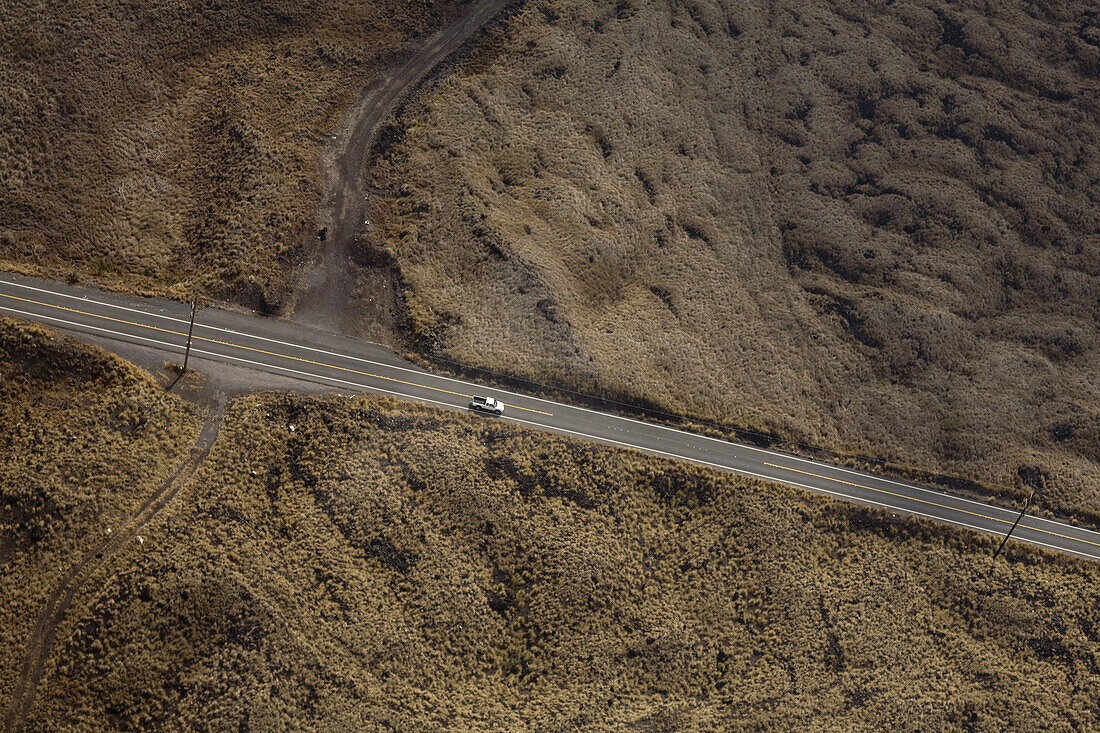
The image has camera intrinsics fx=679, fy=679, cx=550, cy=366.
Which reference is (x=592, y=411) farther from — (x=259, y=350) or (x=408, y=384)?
(x=259, y=350)

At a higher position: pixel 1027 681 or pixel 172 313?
pixel 172 313

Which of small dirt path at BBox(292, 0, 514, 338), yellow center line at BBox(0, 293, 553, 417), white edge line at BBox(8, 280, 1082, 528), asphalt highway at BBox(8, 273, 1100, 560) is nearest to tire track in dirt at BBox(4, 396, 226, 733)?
yellow center line at BBox(0, 293, 553, 417)

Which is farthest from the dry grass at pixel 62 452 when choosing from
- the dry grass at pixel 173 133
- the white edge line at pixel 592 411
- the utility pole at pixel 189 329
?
the dry grass at pixel 173 133

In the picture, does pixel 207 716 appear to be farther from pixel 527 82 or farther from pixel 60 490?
pixel 527 82

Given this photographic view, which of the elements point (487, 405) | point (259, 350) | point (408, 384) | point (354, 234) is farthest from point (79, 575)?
point (354, 234)

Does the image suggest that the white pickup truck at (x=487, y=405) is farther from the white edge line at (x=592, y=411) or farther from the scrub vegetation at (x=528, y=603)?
the white edge line at (x=592, y=411)

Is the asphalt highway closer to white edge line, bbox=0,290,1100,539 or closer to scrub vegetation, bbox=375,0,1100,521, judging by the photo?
white edge line, bbox=0,290,1100,539

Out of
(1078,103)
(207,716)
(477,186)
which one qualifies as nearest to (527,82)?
(477,186)
